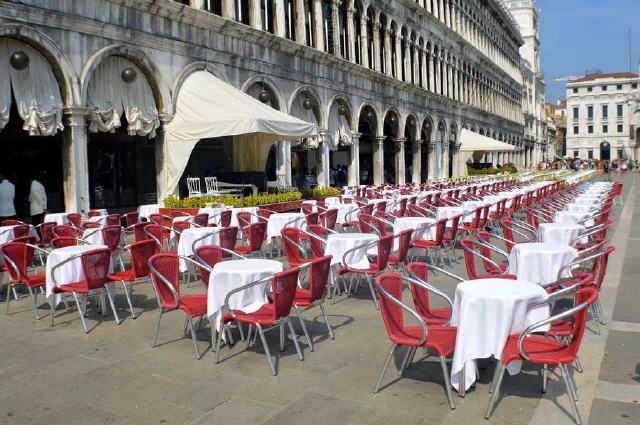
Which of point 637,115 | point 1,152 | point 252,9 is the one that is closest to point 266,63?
point 252,9

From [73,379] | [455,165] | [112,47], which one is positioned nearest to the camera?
[73,379]

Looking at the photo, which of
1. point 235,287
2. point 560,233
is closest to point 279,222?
point 560,233

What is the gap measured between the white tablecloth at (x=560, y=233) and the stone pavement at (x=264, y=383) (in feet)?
7.02

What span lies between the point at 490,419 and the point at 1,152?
17072mm

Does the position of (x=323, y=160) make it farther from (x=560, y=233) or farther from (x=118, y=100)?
(x=560, y=233)

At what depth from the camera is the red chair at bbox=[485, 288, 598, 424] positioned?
159 inches

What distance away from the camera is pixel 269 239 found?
11.9 metres

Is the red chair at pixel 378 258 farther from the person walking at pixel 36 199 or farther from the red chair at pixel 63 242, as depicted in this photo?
the person walking at pixel 36 199

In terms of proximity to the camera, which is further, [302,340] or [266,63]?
[266,63]

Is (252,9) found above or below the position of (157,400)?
above

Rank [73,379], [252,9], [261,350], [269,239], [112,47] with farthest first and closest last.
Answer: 1. [252,9]
2. [112,47]
3. [269,239]
4. [261,350]
5. [73,379]

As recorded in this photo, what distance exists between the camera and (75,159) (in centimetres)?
1451

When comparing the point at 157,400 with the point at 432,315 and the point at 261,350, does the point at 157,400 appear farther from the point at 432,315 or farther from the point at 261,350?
the point at 432,315

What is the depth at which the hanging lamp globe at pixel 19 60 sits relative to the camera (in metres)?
12.9
